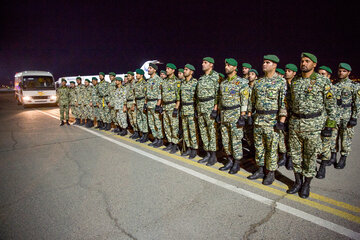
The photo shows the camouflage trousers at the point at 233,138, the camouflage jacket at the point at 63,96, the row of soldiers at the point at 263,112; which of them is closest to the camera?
the row of soldiers at the point at 263,112

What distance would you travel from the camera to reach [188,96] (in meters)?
4.53

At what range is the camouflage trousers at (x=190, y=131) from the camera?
459 centimetres

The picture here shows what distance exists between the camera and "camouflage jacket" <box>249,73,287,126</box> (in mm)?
3158

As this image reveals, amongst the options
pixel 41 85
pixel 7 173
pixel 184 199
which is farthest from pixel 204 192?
pixel 41 85

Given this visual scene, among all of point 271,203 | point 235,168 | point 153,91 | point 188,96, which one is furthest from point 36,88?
point 271,203

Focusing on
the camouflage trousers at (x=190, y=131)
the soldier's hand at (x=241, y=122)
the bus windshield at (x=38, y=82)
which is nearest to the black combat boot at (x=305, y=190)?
the soldier's hand at (x=241, y=122)

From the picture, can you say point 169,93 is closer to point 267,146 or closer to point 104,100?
point 267,146

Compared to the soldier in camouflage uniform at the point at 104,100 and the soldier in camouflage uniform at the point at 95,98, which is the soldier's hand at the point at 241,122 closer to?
the soldier in camouflage uniform at the point at 104,100

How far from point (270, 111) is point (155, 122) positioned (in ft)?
10.1

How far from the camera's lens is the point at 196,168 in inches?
159

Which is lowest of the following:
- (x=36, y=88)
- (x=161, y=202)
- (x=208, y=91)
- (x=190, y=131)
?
(x=161, y=202)

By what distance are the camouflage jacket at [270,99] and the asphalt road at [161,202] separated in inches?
40.6

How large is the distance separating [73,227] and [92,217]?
0.23 m

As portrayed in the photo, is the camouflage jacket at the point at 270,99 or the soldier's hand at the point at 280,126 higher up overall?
the camouflage jacket at the point at 270,99
